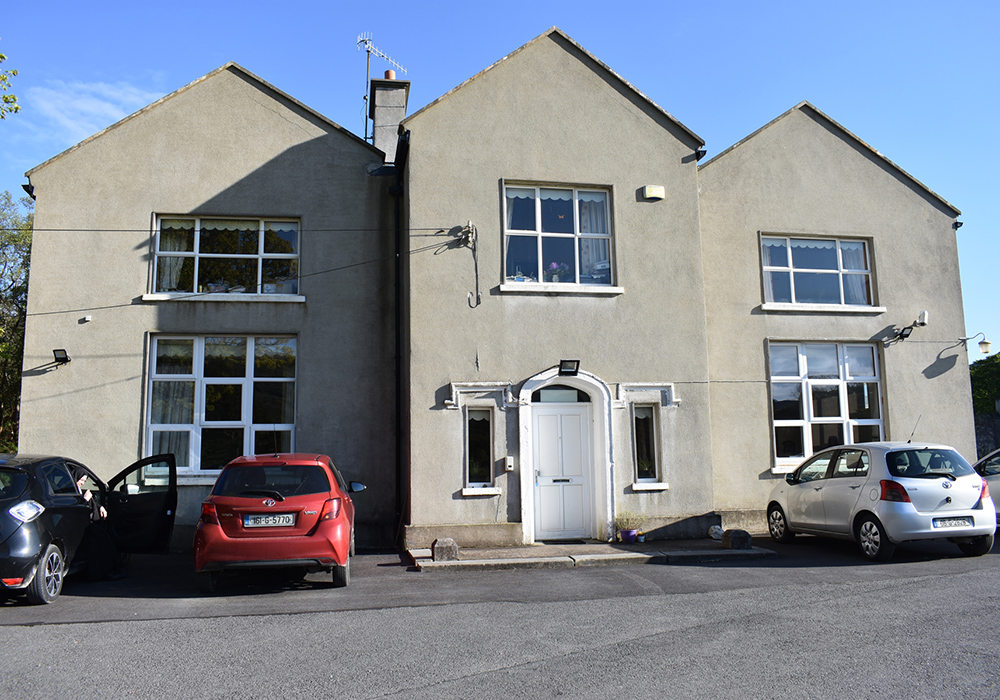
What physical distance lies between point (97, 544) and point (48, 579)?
132 cm

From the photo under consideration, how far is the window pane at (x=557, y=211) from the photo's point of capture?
12.8 meters

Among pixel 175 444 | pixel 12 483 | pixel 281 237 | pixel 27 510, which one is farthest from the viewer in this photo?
pixel 281 237

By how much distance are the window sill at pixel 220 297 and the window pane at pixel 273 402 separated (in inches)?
57.7

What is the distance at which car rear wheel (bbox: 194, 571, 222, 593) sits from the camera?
28.2ft

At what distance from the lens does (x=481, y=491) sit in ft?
38.1

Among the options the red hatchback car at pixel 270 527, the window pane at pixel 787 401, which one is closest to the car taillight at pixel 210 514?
the red hatchback car at pixel 270 527

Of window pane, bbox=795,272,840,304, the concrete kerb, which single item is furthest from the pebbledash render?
the concrete kerb

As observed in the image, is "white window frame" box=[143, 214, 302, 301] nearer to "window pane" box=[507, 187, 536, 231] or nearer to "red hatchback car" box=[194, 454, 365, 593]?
"window pane" box=[507, 187, 536, 231]

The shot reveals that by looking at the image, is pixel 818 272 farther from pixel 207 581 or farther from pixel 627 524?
pixel 207 581

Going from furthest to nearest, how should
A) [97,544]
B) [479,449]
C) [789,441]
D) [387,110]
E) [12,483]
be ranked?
[387,110]
[789,441]
[479,449]
[97,544]
[12,483]

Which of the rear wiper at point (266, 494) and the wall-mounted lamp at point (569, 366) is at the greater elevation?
the wall-mounted lamp at point (569, 366)

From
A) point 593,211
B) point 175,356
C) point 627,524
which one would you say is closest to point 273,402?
point 175,356

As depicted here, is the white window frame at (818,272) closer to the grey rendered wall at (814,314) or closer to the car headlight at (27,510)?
the grey rendered wall at (814,314)

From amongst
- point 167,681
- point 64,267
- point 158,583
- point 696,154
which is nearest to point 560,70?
point 696,154
